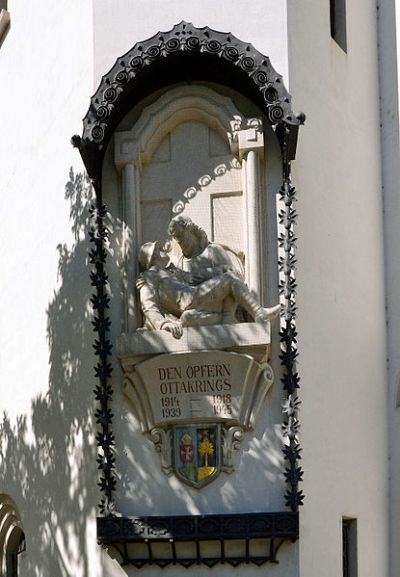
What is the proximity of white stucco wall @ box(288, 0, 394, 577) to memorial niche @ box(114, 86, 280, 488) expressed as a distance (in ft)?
2.08

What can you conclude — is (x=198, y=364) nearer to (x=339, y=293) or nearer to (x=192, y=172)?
(x=192, y=172)

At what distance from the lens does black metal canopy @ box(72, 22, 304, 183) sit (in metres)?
16.2

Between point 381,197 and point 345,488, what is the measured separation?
3734mm

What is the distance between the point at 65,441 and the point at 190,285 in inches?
81.5

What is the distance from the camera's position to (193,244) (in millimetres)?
16484

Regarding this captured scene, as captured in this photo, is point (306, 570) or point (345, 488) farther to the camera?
point (345, 488)

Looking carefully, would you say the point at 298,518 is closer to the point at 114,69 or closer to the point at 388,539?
the point at 388,539

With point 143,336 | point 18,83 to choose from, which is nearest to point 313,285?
point 143,336

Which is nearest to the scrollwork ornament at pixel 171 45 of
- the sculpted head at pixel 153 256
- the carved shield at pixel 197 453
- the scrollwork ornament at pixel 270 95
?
the scrollwork ornament at pixel 270 95

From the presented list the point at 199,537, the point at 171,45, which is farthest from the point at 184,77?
the point at 199,537

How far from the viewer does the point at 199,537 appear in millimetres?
15805

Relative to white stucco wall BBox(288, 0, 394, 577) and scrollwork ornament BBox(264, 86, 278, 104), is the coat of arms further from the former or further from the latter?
scrollwork ornament BBox(264, 86, 278, 104)

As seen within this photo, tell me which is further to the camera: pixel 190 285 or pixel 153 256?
pixel 153 256

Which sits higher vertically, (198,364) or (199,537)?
(198,364)
